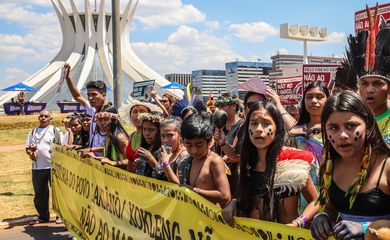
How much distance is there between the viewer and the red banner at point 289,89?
12859 mm

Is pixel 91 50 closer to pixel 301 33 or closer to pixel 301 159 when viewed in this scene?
pixel 301 33

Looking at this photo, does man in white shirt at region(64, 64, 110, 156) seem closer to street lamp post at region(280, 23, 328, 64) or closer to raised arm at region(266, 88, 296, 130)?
raised arm at region(266, 88, 296, 130)

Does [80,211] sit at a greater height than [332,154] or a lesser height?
lesser

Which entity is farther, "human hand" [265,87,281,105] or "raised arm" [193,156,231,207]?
"human hand" [265,87,281,105]

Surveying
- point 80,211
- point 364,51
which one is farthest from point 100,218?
point 364,51

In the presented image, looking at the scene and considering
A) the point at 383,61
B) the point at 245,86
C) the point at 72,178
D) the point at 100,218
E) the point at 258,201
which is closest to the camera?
the point at 258,201

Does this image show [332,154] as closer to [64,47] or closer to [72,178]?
[72,178]

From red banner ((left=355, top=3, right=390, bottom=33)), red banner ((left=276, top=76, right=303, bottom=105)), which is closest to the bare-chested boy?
red banner ((left=355, top=3, right=390, bottom=33))

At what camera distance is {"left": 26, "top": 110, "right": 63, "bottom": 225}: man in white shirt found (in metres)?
7.33

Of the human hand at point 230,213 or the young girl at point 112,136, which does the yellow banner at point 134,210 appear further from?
the young girl at point 112,136

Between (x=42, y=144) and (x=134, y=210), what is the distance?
376cm

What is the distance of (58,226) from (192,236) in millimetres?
4352

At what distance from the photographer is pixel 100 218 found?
16.1 feet

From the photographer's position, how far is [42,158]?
742 cm
